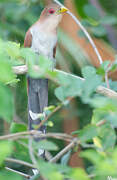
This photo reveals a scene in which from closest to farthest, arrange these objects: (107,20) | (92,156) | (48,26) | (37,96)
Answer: (92,156), (37,96), (48,26), (107,20)

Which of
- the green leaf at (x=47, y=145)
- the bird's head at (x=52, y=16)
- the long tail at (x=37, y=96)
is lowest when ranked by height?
the long tail at (x=37, y=96)

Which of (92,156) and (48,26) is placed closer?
(92,156)

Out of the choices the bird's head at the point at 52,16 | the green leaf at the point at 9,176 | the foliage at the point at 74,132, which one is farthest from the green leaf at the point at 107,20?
the green leaf at the point at 9,176

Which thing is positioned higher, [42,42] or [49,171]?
[42,42]

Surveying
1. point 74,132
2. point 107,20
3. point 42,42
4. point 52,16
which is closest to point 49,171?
point 74,132

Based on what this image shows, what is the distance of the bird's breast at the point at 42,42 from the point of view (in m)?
2.16

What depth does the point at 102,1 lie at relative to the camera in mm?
3121

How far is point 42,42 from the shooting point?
7.16ft

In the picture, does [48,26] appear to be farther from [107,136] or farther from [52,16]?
[107,136]

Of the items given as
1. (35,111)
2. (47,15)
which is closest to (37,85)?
(35,111)

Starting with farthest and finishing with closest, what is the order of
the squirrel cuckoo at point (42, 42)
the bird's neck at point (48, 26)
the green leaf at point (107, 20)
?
the green leaf at point (107, 20), the bird's neck at point (48, 26), the squirrel cuckoo at point (42, 42)

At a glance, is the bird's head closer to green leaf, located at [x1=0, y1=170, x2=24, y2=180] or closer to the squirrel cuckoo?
the squirrel cuckoo

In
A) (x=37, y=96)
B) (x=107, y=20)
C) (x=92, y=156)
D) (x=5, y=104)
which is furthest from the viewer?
(x=107, y=20)

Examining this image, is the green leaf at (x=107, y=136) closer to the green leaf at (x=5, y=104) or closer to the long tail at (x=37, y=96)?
the green leaf at (x=5, y=104)
